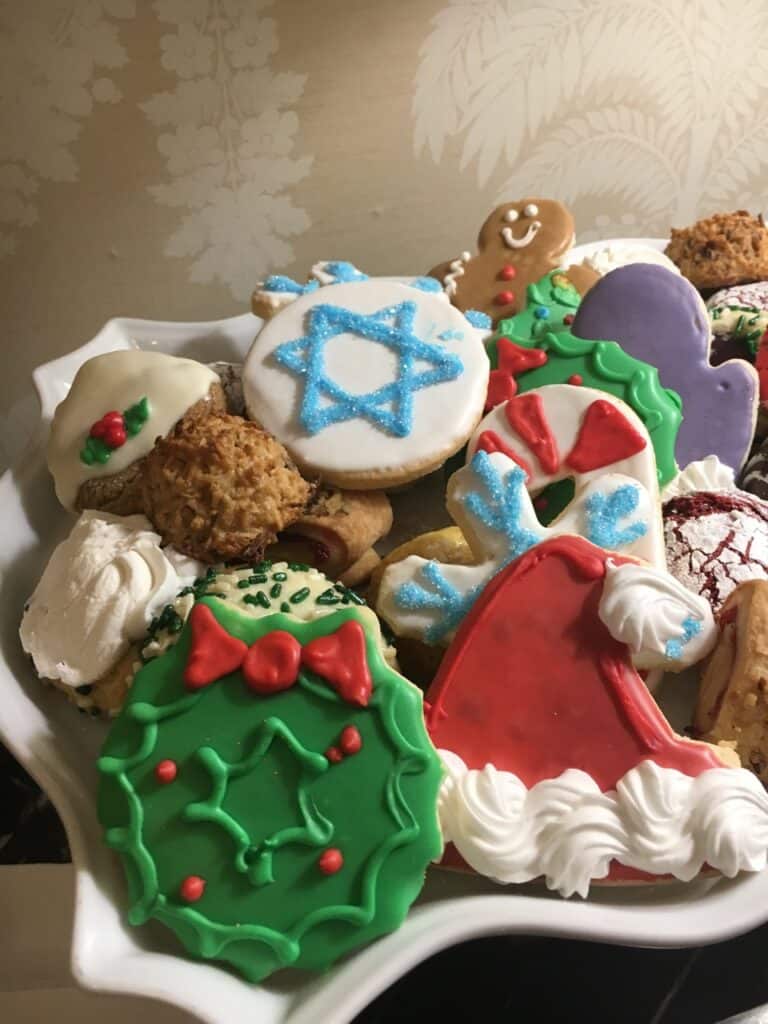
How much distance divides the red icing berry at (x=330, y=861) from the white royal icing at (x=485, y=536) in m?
0.21

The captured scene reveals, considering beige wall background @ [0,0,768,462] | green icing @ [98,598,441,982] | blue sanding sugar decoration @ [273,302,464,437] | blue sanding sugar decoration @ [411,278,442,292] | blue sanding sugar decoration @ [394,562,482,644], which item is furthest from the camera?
beige wall background @ [0,0,768,462]

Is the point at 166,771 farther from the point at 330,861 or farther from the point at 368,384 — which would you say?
the point at 368,384

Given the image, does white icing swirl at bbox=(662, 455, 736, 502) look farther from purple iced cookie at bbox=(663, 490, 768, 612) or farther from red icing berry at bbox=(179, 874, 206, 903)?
red icing berry at bbox=(179, 874, 206, 903)

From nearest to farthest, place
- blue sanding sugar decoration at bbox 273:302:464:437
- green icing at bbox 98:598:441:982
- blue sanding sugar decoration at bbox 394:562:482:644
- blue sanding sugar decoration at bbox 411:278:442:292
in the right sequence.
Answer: green icing at bbox 98:598:441:982, blue sanding sugar decoration at bbox 394:562:482:644, blue sanding sugar decoration at bbox 273:302:464:437, blue sanding sugar decoration at bbox 411:278:442:292

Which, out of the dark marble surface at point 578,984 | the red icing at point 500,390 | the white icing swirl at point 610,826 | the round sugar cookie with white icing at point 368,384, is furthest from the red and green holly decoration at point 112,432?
the dark marble surface at point 578,984

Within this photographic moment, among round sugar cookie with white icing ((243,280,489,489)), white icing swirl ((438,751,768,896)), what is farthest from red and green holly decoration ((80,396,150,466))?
white icing swirl ((438,751,768,896))

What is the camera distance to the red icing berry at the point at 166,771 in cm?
66

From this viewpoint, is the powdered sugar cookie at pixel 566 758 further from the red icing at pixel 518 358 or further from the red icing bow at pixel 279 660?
the red icing at pixel 518 358

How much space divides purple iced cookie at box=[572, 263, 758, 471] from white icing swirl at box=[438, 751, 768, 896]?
0.41 metres

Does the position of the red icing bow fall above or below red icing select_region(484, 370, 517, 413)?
below

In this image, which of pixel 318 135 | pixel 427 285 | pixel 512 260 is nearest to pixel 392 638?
pixel 427 285

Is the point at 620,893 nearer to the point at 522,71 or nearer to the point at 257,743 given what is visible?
the point at 257,743

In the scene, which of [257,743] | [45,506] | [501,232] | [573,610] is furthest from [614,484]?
[45,506]

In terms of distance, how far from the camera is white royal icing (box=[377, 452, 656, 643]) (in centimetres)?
77
